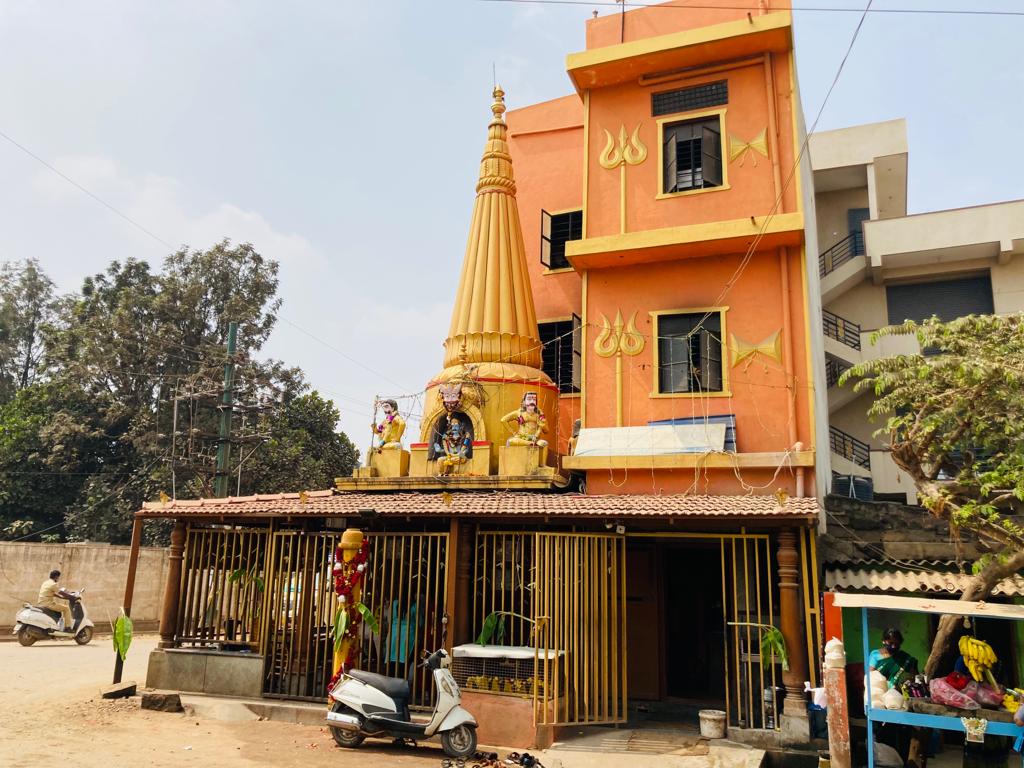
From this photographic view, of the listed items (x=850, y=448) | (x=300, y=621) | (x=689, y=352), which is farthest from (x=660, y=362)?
(x=850, y=448)

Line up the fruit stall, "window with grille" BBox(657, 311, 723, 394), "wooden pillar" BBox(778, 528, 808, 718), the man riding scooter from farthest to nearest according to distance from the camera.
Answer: the man riding scooter < "window with grille" BBox(657, 311, 723, 394) < "wooden pillar" BBox(778, 528, 808, 718) < the fruit stall

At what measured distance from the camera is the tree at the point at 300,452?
89.3ft

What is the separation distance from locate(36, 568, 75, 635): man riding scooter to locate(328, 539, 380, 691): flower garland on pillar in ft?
33.1

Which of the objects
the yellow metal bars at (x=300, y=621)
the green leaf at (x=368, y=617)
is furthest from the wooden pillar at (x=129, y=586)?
the green leaf at (x=368, y=617)

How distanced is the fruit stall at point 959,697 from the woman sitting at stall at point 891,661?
316 mm

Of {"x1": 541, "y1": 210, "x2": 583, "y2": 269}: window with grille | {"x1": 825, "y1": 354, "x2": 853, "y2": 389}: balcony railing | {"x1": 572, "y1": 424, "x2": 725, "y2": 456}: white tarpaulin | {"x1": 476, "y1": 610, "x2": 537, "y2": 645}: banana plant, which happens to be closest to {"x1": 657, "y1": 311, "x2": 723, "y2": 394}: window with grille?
{"x1": 572, "y1": 424, "x2": 725, "y2": 456}: white tarpaulin

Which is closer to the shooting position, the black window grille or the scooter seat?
the scooter seat

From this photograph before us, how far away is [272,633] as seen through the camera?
→ 11414 mm

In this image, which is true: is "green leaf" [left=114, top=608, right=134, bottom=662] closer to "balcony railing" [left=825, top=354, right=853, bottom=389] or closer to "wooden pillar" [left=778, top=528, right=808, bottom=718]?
"wooden pillar" [left=778, top=528, right=808, bottom=718]

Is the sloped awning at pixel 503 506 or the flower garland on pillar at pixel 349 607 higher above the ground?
the sloped awning at pixel 503 506

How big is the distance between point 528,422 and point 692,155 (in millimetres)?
5547

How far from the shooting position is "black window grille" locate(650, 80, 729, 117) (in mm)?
13445

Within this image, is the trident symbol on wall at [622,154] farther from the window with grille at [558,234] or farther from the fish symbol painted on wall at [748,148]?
the window with grille at [558,234]

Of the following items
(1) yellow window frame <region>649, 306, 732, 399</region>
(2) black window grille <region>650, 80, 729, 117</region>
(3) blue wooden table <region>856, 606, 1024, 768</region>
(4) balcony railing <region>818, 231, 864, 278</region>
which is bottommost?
(3) blue wooden table <region>856, 606, 1024, 768</region>
